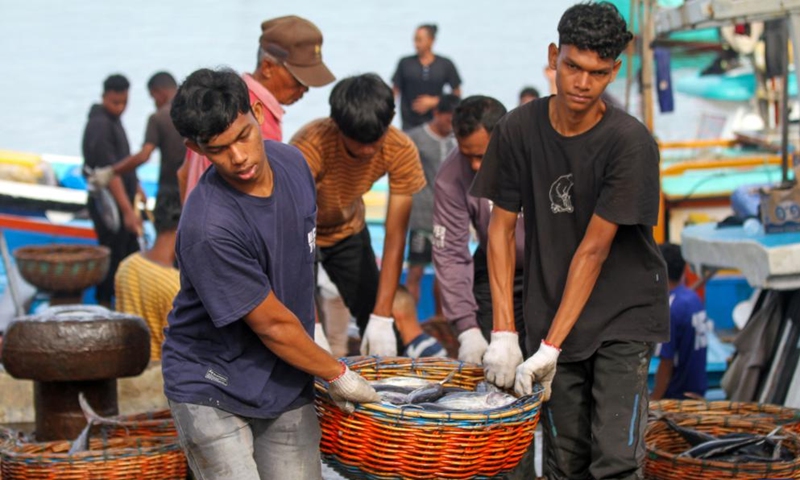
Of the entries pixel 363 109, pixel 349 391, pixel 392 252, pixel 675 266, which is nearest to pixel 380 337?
pixel 392 252

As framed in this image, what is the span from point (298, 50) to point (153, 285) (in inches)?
73.6

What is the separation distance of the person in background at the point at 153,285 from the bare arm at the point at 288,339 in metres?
2.94

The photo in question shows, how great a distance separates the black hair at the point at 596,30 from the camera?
388 cm

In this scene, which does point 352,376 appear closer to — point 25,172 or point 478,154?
point 478,154

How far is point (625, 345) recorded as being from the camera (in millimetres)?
4129

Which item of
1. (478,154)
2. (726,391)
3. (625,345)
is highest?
(478,154)

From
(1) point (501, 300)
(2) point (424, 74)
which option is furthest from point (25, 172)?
(1) point (501, 300)

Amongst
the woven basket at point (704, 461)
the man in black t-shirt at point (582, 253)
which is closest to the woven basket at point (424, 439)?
the man in black t-shirt at point (582, 253)

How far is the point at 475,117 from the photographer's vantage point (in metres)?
5.16

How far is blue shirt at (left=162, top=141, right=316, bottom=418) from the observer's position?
A: 3.47 m

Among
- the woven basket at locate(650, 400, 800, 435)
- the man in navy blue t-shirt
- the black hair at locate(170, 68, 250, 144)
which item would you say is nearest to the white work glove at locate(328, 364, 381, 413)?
the man in navy blue t-shirt

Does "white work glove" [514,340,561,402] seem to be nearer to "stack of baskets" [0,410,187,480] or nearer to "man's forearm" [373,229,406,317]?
"man's forearm" [373,229,406,317]

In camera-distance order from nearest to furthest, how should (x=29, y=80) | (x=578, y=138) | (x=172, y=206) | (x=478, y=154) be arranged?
(x=578, y=138) < (x=478, y=154) < (x=172, y=206) < (x=29, y=80)

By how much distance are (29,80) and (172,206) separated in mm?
36753
